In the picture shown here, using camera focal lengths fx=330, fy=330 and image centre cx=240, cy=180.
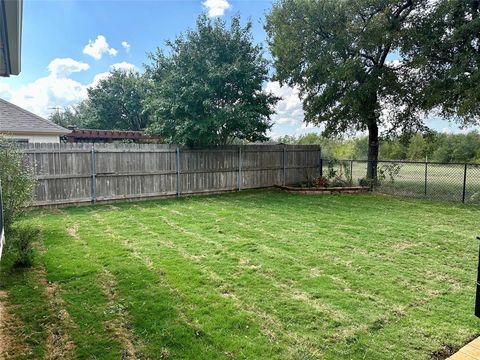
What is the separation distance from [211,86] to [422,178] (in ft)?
24.5

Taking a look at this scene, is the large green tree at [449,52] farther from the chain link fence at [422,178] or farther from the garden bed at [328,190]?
→ the garden bed at [328,190]

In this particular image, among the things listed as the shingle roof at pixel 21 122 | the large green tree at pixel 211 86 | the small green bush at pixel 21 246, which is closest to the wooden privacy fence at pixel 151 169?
the large green tree at pixel 211 86

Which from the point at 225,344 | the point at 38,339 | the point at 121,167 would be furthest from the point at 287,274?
the point at 121,167

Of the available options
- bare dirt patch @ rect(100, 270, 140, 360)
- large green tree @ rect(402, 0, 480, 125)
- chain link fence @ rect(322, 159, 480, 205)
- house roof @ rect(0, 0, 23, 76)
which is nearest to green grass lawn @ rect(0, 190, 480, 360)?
bare dirt patch @ rect(100, 270, 140, 360)

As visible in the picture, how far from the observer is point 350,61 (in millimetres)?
10438

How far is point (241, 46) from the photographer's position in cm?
1045

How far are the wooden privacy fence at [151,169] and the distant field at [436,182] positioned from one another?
9.92ft

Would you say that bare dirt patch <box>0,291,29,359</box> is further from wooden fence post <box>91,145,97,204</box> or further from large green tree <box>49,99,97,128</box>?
large green tree <box>49,99,97,128</box>

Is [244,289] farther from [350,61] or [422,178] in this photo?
[422,178]

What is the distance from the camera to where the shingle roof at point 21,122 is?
12.5 metres

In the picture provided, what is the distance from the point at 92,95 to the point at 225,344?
28.3 metres

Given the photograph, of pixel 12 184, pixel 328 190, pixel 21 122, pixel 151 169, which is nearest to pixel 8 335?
pixel 12 184

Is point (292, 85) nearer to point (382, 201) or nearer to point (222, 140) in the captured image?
point (222, 140)

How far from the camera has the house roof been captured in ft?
7.75
